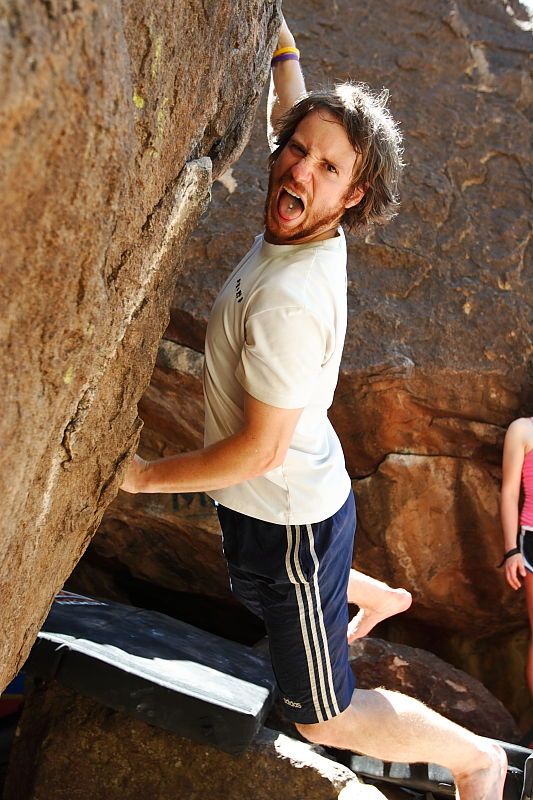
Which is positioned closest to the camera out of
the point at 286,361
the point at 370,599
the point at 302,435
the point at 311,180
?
the point at 286,361

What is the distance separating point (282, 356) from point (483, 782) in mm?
1552

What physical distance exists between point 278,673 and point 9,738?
149 cm

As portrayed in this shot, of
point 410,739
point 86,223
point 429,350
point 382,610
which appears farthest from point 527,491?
point 86,223

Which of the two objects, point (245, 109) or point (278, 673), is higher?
point (245, 109)

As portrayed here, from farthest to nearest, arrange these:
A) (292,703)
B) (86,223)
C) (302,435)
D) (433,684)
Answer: (433,684)
(292,703)
(302,435)
(86,223)

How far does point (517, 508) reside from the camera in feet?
11.6

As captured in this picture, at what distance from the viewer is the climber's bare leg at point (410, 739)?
7.80 ft

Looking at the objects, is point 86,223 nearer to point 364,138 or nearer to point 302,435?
point 364,138

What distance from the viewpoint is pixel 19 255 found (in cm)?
120

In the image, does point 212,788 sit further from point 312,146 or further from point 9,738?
point 312,146

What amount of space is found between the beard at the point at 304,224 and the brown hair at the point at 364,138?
0.08 m

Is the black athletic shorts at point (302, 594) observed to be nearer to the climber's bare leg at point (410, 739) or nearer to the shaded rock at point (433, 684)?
the climber's bare leg at point (410, 739)

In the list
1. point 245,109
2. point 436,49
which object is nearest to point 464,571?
point 245,109

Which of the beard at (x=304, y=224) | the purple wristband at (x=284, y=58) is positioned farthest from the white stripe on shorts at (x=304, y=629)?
the purple wristband at (x=284, y=58)
